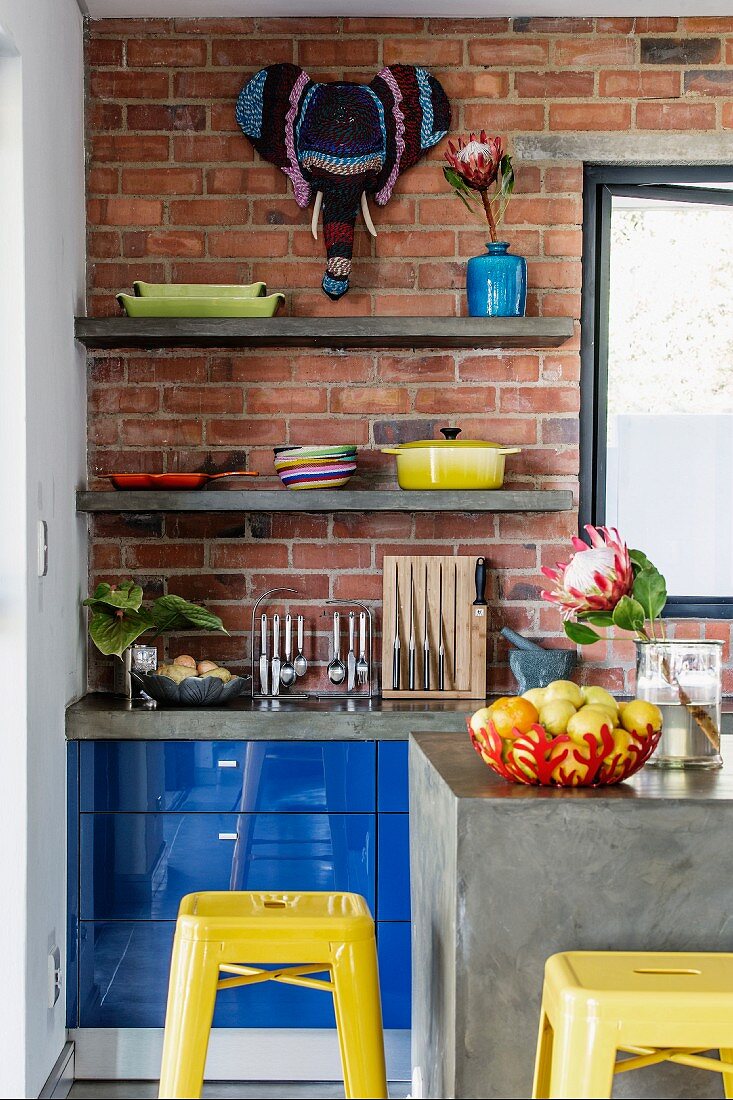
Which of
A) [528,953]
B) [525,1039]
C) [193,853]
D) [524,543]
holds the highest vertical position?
[524,543]

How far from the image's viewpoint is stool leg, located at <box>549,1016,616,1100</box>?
1.31 meters

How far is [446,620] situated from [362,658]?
0.26 metres

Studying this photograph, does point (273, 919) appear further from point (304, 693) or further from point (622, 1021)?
point (304, 693)

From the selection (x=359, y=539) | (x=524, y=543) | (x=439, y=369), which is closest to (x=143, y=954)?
(x=359, y=539)

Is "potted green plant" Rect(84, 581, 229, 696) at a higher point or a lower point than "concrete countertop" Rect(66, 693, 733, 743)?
higher

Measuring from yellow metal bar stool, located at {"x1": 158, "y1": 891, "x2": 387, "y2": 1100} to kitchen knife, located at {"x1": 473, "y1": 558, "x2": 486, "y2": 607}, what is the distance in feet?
5.10

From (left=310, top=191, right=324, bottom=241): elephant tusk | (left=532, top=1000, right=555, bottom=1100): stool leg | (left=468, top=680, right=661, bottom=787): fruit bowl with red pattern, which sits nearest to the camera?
(left=532, top=1000, right=555, bottom=1100): stool leg

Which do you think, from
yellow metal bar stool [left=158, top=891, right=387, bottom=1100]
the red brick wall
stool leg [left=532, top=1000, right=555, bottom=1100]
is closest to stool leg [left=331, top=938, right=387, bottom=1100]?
yellow metal bar stool [left=158, top=891, right=387, bottom=1100]

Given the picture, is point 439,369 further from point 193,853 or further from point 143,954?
point 143,954

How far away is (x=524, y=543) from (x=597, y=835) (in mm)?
1824

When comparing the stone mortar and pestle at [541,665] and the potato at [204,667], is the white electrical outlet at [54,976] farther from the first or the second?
the stone mortar and pestle at [541,665]

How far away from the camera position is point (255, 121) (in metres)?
3.23

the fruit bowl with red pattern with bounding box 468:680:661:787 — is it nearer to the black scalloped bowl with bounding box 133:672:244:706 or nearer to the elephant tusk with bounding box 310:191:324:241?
the black scalloped bowl with bounding box 133:672:244:706

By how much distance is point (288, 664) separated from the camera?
126 inches
